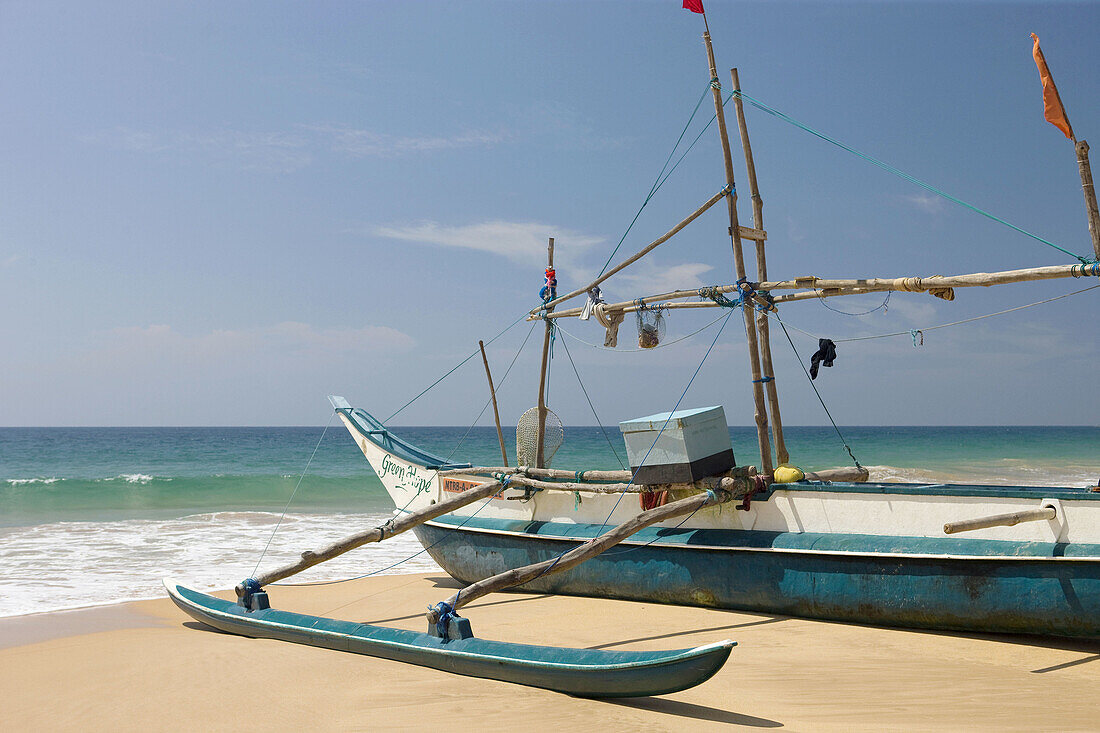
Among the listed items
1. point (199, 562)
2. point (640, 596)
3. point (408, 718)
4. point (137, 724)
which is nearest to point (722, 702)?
point (408, 718)

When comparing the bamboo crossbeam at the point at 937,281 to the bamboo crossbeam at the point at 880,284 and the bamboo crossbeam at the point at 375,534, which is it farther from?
the bamboo crossbeam at the point at 375,534

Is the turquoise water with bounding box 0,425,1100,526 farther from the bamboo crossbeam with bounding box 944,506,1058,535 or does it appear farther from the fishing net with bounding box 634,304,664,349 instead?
the bamboo crossbeam with bounding box 944,506,1058,535

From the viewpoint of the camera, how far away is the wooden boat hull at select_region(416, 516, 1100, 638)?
615 centimetres

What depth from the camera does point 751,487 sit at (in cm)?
780

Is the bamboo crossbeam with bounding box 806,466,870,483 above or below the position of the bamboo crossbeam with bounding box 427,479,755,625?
above

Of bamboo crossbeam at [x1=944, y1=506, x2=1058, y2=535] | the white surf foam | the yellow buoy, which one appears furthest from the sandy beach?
the white surf foam

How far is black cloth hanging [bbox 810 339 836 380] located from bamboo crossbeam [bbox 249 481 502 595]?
380 cm

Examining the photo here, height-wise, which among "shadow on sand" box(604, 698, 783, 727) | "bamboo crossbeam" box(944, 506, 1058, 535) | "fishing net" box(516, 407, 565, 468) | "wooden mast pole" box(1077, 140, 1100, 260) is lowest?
"shadow on sand" box(604, 698, 783, 727)

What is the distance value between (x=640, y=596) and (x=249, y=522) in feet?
41.8

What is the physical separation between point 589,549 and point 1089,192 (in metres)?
4.81

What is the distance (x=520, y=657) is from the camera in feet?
18.1

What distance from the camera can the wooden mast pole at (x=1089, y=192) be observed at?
5.85 metres

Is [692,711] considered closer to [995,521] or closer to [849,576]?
[849,576]

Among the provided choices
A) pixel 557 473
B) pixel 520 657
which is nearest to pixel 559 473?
pixel 557 473
